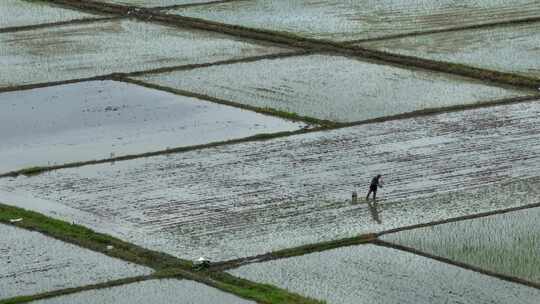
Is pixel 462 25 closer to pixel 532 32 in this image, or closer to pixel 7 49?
pixel 532 32

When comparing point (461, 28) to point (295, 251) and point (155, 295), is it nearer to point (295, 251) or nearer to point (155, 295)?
point (295, 251)

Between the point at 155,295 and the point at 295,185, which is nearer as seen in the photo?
the point at 155,295

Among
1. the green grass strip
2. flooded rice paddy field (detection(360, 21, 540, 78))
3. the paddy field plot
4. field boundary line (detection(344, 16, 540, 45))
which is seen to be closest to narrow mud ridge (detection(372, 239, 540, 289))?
the paddy field plot

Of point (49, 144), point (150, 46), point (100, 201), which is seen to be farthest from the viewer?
point (150, 46)

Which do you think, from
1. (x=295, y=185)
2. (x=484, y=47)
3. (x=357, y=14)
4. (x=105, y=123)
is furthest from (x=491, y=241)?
(x=357, y=14)

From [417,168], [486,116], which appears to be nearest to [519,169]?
[417,168]
